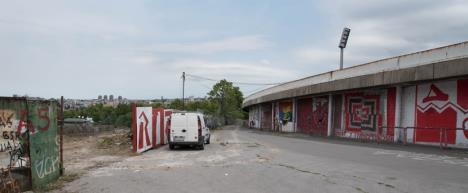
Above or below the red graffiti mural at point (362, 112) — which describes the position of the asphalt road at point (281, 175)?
below

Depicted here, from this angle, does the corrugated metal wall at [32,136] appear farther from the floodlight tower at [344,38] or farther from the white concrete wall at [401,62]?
the floodlight tower at [344,38]

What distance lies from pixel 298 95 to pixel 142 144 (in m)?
26.5

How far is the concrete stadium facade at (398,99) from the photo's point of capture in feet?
76.7

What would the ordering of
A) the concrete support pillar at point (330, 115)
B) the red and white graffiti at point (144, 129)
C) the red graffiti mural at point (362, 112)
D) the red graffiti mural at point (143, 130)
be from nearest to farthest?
the red and white graffiti at point (144, 129) < the red graffiti mural at point (143, 130) < the red graffiti mural at point (362, 112) < the concrete support pillar at point (330, 115)

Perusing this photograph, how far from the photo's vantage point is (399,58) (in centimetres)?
2738

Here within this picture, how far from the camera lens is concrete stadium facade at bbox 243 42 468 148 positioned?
2339 cm

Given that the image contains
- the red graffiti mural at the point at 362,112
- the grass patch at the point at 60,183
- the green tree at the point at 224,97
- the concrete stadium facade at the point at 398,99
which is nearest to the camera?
the grass patch at the point at 60,183

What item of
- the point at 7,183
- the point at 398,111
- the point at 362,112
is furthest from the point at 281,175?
the point at 362,112

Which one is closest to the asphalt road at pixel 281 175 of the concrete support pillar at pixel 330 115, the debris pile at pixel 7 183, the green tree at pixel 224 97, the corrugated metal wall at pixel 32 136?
the corrugated metal wall at pixel 32 136

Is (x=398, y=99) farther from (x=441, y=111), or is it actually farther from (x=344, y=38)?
(x=344, y=38)

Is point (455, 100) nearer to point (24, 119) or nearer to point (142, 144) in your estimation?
point (142, 144)

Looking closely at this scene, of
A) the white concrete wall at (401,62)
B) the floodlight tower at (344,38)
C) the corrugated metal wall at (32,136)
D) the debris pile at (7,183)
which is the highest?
the floodlight tower at (344,38)

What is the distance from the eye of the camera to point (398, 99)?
1135 inches

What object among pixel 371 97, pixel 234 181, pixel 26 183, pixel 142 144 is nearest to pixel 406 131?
pixel 371 97
